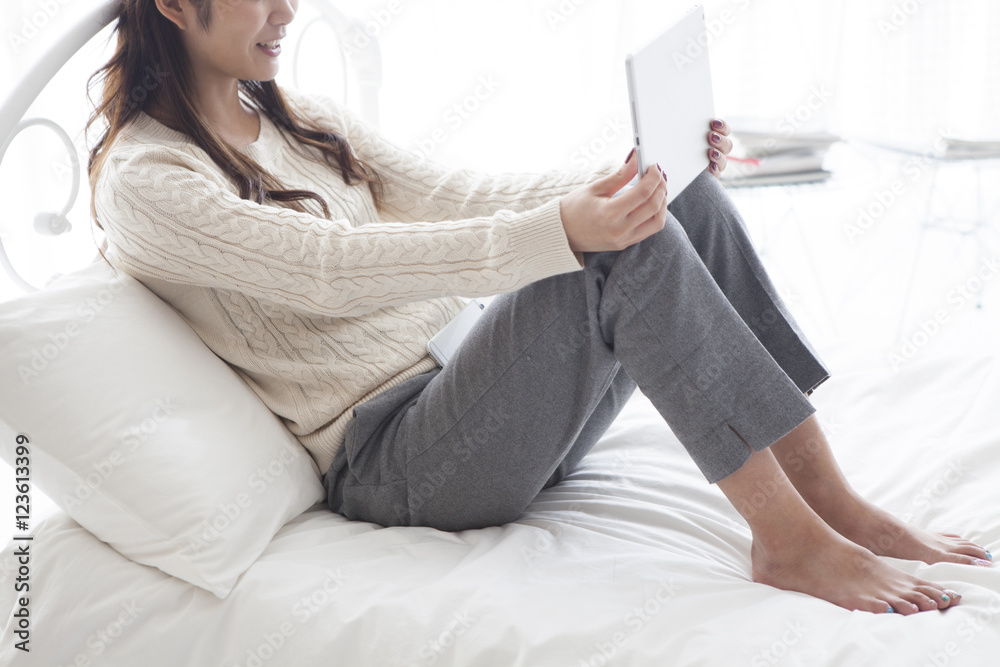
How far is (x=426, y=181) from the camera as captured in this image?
1.29 meters

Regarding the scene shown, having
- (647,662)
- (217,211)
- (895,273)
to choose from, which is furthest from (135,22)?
(895,273)

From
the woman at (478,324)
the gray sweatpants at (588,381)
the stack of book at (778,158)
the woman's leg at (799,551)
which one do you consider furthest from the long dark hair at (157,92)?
the stack of book at (778,158)

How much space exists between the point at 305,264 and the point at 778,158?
1837mm

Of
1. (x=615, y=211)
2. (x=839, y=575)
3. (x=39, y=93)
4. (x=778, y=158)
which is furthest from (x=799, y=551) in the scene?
(x=778, y=158)

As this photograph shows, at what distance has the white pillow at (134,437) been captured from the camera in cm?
87

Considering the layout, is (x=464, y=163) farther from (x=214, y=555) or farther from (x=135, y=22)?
(x=214, y=555)

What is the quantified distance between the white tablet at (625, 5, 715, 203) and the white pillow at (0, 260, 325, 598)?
551 mm

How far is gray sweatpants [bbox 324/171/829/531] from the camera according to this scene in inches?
33.3

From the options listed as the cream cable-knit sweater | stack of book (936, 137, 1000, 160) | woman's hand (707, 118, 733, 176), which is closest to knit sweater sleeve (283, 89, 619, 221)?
the cream cable-knit sweater

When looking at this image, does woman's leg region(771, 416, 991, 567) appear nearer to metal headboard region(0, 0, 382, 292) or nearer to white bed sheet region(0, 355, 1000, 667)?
white bed sheet region(0, 355, 1000, 667)

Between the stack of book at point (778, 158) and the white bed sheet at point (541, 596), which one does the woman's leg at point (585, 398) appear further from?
the stack of book at point (778, 158)

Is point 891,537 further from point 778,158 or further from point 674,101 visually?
point 778,158

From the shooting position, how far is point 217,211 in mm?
933

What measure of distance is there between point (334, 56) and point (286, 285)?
76.2 inches
